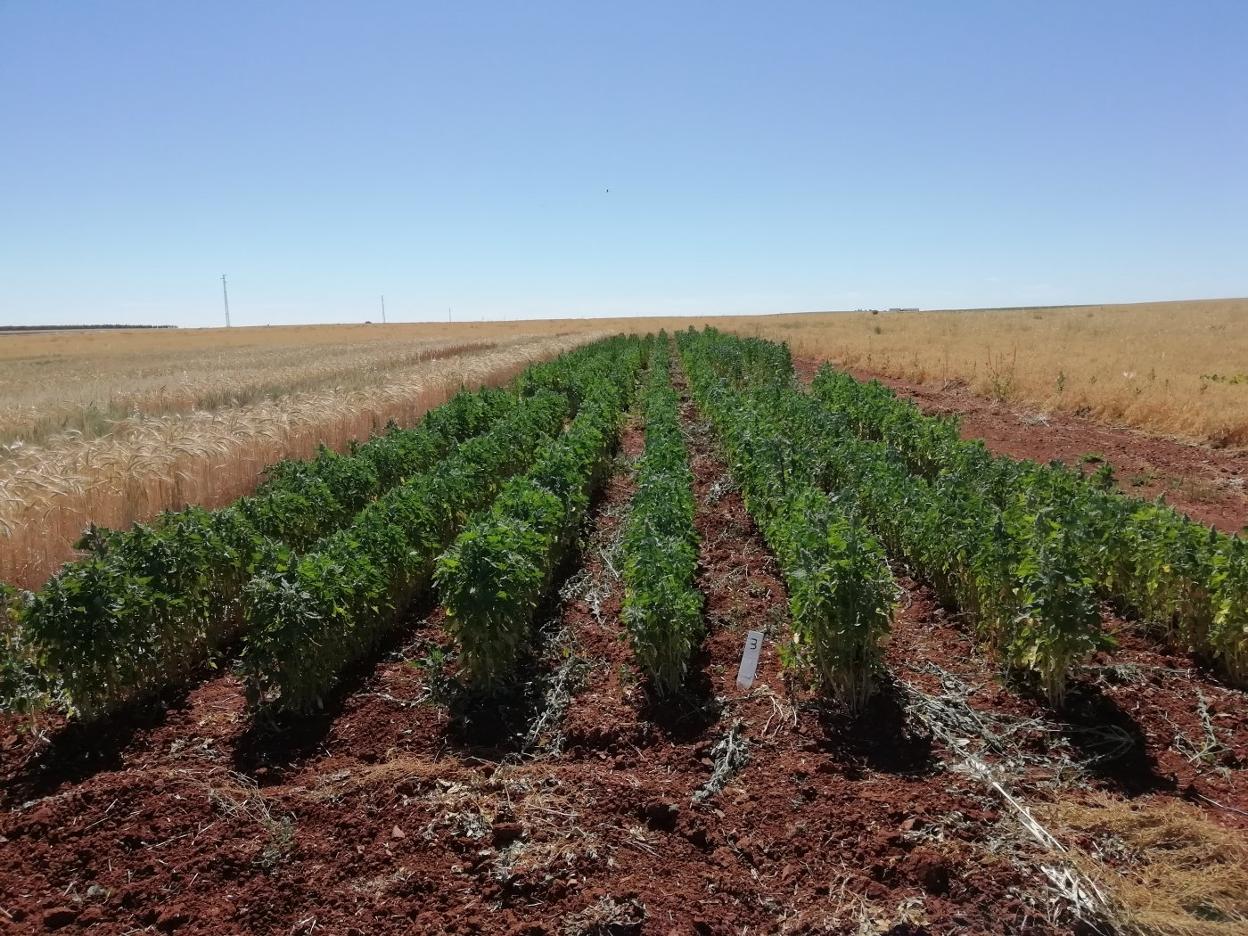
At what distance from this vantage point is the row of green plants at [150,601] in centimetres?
502

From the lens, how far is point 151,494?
862cm

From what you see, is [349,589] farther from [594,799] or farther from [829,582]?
[829,582]

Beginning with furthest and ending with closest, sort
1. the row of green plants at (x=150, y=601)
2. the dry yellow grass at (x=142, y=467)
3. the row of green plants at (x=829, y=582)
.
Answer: the dry yellow grass at (x=142, y=467)
the row of green plants at (x=829, y=582)
the row of green plants at (x=150, y=601)

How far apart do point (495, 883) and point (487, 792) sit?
0.75m

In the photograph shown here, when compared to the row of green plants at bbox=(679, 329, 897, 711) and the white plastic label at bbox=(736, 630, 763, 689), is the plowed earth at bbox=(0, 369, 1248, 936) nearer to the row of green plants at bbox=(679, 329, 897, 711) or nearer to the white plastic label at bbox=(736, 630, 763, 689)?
the white plastic label at bbox=(736, 630, 763, 689)

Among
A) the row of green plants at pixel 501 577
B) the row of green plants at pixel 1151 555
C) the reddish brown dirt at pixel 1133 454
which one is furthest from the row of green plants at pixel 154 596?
the reddish brown dirt at pixel 1133 454

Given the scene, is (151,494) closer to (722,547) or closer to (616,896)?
(722,547)

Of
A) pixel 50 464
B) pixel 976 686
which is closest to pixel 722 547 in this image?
pixel 976 686

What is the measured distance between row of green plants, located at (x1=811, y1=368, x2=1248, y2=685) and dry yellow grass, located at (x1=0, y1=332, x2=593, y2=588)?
845cm

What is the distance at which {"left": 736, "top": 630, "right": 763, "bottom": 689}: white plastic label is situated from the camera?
589 centimetres

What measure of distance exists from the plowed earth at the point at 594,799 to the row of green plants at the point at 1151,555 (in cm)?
32

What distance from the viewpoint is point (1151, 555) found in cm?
608

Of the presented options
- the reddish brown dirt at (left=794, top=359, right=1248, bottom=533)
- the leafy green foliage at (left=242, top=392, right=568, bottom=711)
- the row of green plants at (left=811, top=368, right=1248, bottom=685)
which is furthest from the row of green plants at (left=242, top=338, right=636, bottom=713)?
the reddish brown dirt at (left=794, top=359, right=1248, bottom=533)

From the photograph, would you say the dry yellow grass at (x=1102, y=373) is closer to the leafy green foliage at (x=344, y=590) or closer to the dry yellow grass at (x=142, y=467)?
the leafy green foliage at (x=344, y=590)
